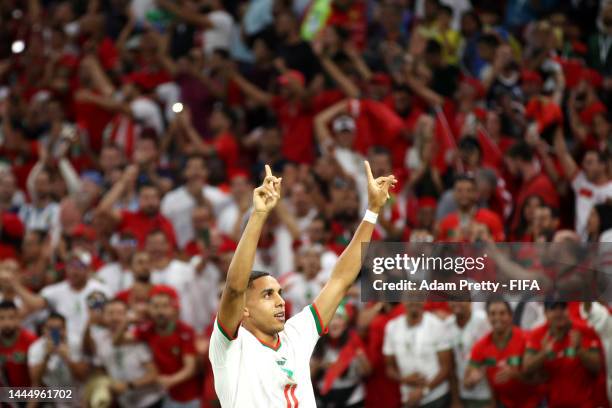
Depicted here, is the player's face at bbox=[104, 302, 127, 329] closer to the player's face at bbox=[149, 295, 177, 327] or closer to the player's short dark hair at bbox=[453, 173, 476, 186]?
the player's face at bbox=[149, 295, 177, 327]

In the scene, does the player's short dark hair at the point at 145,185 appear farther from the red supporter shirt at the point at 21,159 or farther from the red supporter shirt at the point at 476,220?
the red supporter shirt at the point at 476,220

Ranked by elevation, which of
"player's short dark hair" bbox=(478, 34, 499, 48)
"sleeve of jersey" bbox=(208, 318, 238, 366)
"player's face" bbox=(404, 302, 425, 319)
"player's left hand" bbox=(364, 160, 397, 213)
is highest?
"player's left hand" bbox=(364, 160, 397, 213)

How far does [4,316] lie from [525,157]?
4.87m

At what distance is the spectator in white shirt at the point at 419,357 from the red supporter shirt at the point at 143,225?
9.99 ft

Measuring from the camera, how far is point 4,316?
36.7 feet

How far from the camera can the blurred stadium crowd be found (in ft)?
33.5

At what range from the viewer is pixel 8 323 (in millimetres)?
11172

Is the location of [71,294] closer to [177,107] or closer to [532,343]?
[177,107]

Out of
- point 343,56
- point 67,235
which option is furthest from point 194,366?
point 343,56

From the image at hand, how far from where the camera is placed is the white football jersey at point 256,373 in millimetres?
6473

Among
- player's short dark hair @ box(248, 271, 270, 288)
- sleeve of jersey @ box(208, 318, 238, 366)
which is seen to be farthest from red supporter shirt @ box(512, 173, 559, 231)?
sleeve of jersey @ box(208, 318, 238, 366)

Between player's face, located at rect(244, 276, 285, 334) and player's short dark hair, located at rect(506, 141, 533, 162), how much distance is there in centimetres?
537

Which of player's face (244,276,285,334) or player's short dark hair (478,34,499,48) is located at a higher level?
player's face (244,276,285,334)

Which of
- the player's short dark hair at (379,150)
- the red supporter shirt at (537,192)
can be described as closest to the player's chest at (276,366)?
the red supporter shirt at (537,192)
